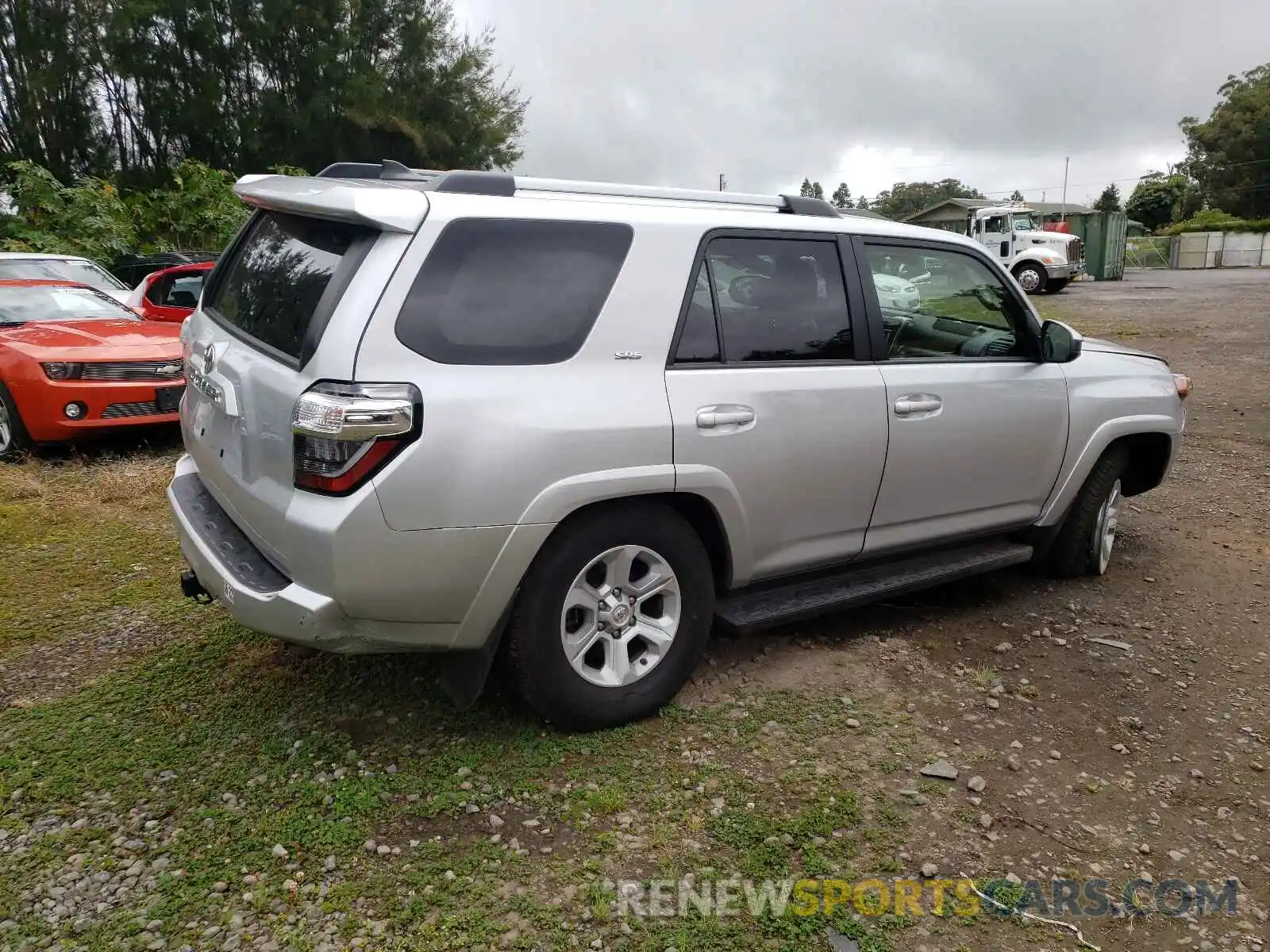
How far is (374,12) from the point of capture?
99.7 ft

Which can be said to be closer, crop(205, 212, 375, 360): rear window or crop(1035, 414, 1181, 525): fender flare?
crop(205, 212, 375, 360): rear window

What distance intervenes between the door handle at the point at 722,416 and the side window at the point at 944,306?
868 millimetres

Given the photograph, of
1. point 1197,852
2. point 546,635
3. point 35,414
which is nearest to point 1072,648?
point 1197,852

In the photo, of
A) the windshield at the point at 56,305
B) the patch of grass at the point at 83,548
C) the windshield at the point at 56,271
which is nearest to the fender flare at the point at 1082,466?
the patch of grass at the point at 83,548

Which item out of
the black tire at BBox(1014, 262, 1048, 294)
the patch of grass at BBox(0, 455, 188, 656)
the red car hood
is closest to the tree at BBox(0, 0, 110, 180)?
the red car hood

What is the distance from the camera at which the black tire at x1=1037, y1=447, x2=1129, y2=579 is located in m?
4.84

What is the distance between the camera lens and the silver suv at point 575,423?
281 cm

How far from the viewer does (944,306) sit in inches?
173

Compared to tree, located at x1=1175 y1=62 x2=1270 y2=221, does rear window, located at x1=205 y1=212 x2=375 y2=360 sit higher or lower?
lower

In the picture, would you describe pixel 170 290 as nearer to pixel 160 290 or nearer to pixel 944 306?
pixel 160 290

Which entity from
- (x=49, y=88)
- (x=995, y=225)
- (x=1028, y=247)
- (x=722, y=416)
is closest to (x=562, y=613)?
(x=722, y=416)

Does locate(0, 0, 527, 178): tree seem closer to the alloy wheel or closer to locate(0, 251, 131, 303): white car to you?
locate(0, 251, 131, 303): white car

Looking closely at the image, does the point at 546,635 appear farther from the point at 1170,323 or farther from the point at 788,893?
the point at 1170,323

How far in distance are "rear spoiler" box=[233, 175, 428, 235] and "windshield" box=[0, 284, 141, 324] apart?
18.8 ft
